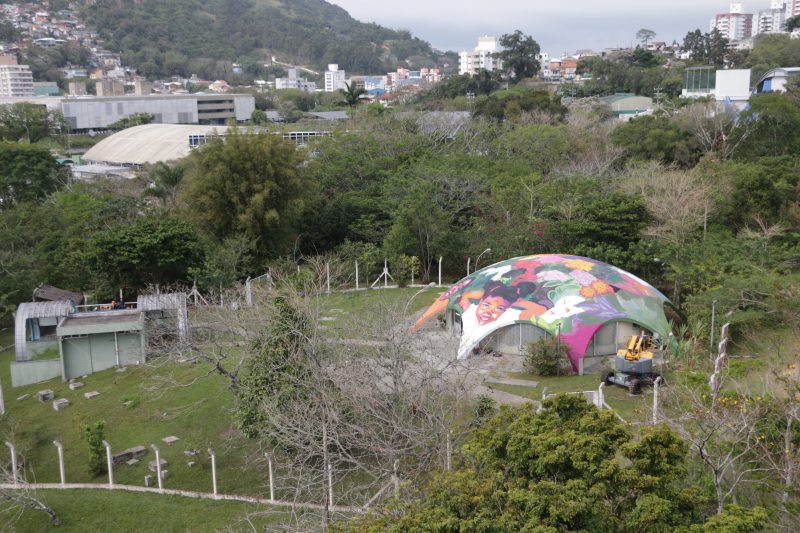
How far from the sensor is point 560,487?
8898 mm

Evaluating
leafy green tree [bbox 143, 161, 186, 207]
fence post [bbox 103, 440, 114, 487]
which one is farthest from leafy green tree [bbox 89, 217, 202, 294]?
fence post [bbox 103, 440, 114, 487]

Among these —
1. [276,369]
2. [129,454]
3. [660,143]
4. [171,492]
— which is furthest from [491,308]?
[660,143]

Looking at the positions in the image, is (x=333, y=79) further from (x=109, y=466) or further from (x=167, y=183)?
(x=109, y=466)

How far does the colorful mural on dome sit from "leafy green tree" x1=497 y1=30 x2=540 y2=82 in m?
66.0

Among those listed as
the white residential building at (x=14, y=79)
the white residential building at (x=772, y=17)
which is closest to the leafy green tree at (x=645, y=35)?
the white residential building at (x=772, y=17)

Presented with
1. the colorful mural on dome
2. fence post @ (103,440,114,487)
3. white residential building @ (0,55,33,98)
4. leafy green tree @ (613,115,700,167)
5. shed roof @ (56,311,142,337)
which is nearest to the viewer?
fence post @ (103,440,114,487)

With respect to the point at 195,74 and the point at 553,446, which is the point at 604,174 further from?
the point at 195,74

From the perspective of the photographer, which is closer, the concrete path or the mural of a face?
the concrete path

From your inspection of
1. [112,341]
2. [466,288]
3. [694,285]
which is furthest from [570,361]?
[112,341]

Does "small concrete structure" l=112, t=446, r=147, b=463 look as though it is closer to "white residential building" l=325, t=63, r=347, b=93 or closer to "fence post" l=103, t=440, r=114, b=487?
"fence post" l=103, t=440, r=114, b=487

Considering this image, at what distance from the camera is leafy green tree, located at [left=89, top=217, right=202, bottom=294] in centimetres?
2602

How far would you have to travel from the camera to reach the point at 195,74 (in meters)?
159

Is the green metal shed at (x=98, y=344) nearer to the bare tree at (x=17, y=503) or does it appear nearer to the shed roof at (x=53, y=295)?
the shed roof at (x=53, y=295)

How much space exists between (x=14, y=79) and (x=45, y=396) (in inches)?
4921
